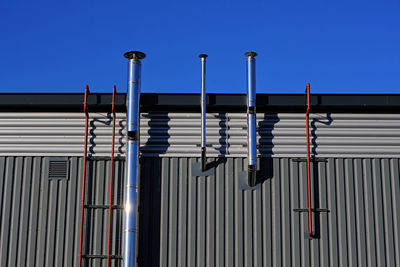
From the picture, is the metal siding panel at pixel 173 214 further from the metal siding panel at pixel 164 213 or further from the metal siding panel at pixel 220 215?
the metal siding panel at pixel 220 215

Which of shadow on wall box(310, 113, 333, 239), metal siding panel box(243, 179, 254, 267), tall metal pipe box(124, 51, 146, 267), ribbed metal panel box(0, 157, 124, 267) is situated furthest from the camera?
shadow on wall box(310, 113, 333, 239)

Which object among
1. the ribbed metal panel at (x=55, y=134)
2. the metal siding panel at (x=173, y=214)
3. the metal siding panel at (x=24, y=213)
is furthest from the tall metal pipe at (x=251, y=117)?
the metal siding panel at (x=24, y=213)

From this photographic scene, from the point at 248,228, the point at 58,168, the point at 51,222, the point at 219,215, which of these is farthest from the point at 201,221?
the point at 58,168

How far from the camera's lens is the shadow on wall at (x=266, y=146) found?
36.4ft

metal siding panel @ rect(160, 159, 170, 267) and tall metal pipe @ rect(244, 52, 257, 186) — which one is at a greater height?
tall metal pipe @ rect(244, 52, 257, 186)

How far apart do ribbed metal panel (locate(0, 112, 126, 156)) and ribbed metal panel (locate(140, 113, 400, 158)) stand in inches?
33.3

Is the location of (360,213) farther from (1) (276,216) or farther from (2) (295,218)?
(1) (276,216)

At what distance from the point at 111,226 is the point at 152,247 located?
1007 millimetres

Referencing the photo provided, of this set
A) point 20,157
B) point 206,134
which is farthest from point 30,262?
point 206,134

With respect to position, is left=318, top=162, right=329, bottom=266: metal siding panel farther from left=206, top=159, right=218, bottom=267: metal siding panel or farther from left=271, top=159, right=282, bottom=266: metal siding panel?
left=206, top=159, right=218, bottom=267: metal siding panel

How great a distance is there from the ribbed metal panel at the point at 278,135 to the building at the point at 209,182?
2 cm

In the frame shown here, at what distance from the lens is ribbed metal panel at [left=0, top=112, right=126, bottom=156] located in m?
11.3

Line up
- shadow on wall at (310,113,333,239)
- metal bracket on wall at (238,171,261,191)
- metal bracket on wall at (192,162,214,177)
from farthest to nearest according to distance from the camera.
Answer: metal bracket on wall at (192,162,214,177) < metal bracket on wall at (238,171,261,191) < shadow on wall at (310,113,333,239)

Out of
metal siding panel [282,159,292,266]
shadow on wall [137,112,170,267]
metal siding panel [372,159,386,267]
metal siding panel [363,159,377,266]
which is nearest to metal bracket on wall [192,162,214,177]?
shadow on wall [137,112,170,267]
